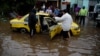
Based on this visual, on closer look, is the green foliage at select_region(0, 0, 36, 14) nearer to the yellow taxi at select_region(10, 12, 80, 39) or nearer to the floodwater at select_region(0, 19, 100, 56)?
the floodwater at select_region(0, 19, 100, 56)

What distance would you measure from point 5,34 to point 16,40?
7.91 feet

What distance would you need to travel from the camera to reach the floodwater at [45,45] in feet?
43.4

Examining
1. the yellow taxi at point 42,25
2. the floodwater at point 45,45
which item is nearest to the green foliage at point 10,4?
the floodwater at point 45,45

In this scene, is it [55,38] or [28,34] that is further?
[28,34]

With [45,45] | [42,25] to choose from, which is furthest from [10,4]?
[45,45]

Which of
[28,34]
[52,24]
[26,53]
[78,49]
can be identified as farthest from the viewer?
[28,34]

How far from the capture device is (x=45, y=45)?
15094 millimetres

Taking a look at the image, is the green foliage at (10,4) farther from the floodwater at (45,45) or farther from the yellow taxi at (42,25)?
the yellow taxi at (42,25)

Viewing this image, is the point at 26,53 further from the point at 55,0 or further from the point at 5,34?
the point at 55,0

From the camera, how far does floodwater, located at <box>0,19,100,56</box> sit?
13.2m

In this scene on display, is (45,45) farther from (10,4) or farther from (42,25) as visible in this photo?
(10,4)

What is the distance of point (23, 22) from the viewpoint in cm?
1805

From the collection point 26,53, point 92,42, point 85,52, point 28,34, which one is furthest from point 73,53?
point 28,34

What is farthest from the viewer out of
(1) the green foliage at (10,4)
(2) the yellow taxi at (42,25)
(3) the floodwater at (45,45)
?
(1) the green foliage at (10,4)
